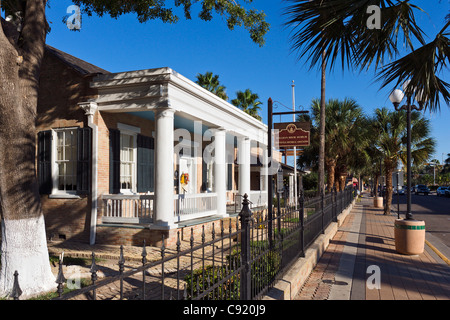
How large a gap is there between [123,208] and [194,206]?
228 centimetres

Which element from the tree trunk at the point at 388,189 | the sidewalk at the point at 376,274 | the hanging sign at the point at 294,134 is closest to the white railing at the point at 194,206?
the hanging sign at the point at 294,134

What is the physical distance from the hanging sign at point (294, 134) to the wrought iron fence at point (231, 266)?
14.6 feet

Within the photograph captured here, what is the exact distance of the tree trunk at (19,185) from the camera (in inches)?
218

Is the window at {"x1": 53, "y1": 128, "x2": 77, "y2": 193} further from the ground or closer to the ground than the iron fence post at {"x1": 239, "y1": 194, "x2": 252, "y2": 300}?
further from the ground

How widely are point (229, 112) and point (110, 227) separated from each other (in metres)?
5.95

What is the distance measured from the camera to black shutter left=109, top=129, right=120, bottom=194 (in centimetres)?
1027

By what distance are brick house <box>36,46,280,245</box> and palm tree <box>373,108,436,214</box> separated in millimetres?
13335

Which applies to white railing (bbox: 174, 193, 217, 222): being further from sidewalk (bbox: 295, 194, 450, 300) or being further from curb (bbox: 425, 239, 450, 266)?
curb (bbox: 425, 239, 450, 266)

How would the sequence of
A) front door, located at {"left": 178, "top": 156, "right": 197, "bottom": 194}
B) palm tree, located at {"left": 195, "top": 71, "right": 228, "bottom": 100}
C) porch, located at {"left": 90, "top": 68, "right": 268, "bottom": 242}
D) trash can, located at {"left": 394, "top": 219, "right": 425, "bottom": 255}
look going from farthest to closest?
palm tree, located at {"left": 195, "top": 71, "right": 228, "bottom": 100}
front door, located at {"left": 178, "top": 156, "right": 197, "bottom": 194}
porch, located at {"left": 90, "top": 68, "right": 268, "bottom": 242}
trash can, located at {"left": 394, "top": 219, "right": 425, "bottom": 255}

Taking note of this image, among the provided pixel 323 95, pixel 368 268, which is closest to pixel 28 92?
pixel 368 268

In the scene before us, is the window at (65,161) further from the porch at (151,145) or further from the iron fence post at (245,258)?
the iron fence post at (245,258)

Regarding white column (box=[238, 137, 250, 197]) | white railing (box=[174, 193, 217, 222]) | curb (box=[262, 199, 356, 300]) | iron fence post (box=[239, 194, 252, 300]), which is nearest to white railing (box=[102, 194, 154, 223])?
white railing (box=[174, 193, 217, 222])

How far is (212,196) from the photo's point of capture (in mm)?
12133

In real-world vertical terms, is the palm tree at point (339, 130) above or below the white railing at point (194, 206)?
above
